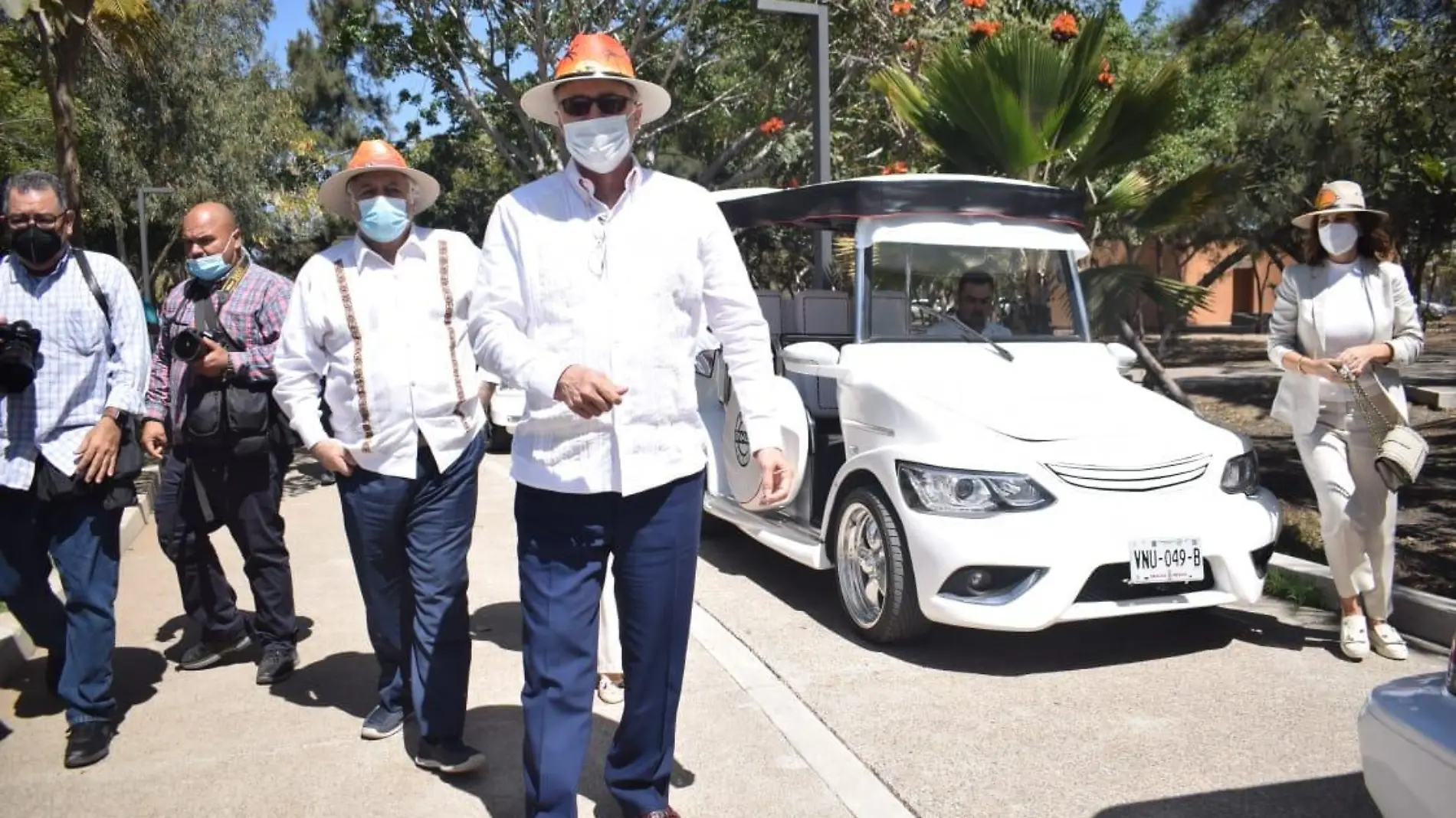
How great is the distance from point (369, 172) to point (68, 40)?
7.41 meters

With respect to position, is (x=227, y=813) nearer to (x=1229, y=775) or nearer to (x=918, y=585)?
(x=918, y=585)

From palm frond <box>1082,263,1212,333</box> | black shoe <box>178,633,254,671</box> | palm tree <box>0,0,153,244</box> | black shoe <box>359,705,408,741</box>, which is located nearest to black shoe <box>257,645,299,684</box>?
black shoe <box>178,633,254,671</box>

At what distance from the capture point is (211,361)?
4.85m

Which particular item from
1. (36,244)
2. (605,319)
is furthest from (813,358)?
(36,244)

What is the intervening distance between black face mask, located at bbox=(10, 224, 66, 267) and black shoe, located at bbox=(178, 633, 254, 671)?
6.41 ft

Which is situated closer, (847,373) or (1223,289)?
(847,373)

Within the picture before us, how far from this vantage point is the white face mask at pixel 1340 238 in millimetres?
5379

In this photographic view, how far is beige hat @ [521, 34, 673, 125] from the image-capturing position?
10.8 ft

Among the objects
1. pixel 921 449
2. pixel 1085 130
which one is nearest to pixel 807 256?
pixel 1085 130

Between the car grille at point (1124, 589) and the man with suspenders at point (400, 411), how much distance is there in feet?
8.58

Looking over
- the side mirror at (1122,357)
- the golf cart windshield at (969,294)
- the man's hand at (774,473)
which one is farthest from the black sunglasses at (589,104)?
the side mirror at (1122,357)

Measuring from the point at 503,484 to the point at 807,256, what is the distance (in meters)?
4.07

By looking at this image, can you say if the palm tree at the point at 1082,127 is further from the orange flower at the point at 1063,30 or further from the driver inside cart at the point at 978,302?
the driver inside cart at the point at 978,302

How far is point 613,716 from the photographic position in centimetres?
482
